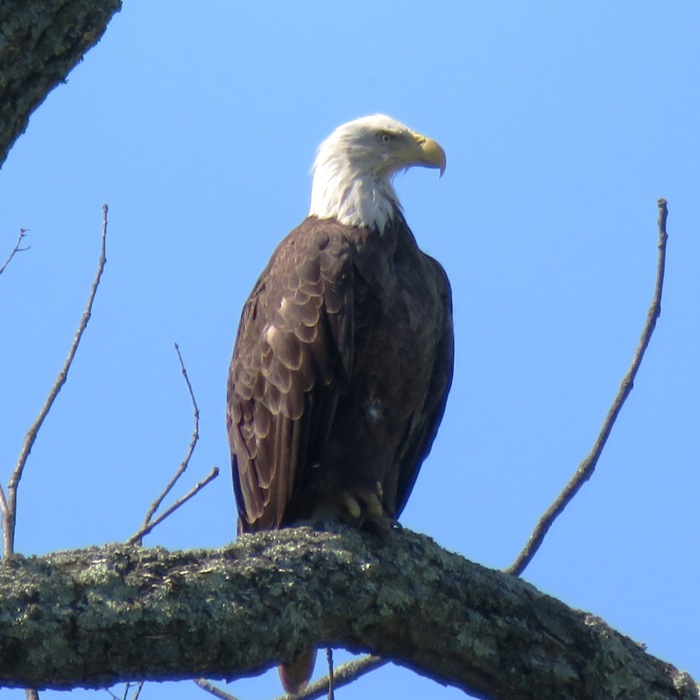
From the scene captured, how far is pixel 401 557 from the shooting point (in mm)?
3418

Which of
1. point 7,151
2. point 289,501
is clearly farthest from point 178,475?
point 7,151

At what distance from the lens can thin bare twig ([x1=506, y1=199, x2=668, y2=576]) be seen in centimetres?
363

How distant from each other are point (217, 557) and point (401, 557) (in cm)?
74

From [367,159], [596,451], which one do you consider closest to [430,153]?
[367,159]

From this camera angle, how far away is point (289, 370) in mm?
4441

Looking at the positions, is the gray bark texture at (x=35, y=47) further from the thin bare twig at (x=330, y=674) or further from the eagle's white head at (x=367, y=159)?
the eagle's white head at (x=367, y=159)

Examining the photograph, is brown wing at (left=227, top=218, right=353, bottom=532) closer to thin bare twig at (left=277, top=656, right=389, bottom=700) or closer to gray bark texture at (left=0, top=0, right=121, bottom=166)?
thin bare twig at (left=277, top=656, right=389, bottom=700)

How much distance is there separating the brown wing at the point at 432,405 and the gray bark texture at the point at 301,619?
1.28 metres

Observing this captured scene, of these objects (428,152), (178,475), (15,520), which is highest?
(428,152)

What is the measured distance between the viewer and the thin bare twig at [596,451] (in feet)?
11.9

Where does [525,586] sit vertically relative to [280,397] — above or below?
below

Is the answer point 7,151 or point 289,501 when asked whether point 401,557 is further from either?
point 7,151

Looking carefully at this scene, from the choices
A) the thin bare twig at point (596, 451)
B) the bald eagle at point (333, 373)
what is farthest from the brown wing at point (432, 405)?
the thin bare twig at point (596, 451)

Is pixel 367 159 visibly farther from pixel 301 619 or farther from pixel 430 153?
pixel 301 619
